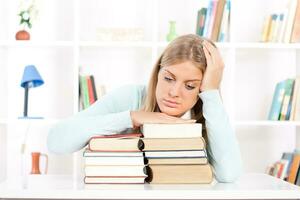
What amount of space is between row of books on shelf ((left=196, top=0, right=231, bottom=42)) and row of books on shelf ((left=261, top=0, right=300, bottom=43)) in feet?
0.89

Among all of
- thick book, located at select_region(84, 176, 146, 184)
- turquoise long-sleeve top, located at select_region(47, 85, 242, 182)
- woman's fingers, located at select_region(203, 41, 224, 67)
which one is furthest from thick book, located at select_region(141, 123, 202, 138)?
woman's fingers, located at select_region(203, 41, 224, 67)

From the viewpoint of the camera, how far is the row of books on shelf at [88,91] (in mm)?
3471

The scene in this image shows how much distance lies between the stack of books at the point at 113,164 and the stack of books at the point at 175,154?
0.11 feet

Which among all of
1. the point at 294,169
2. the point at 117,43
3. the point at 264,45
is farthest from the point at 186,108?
the point at 294,169

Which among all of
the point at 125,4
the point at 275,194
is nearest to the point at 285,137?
the point at 125,4

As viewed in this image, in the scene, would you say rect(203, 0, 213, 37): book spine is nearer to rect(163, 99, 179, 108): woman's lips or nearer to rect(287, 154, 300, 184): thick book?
rect(287, 154, 300, 184): thick book

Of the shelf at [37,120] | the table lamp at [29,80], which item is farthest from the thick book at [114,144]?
the table lamp at [29,80]

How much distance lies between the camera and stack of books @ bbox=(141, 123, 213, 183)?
59.9 inches

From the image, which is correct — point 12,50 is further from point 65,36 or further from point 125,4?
point 125,4

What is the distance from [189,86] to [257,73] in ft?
6.78

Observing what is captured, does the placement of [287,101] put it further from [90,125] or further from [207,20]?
[90,125]

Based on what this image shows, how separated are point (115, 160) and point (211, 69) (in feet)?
1.68

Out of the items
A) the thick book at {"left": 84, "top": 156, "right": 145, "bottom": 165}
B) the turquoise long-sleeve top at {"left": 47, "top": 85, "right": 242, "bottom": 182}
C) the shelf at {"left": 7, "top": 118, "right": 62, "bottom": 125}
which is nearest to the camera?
the thick book at {"left": 84, "top": 156, "right": 145, "bottom": 165}

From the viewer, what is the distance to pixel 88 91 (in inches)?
138
